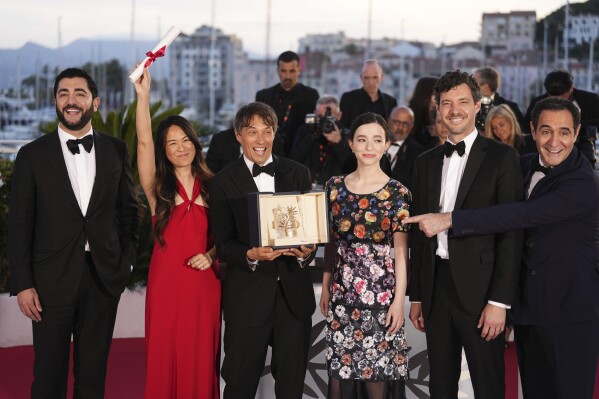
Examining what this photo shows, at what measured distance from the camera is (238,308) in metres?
3.39

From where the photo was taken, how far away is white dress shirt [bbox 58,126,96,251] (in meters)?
3.53

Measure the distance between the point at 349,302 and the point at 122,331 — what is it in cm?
271

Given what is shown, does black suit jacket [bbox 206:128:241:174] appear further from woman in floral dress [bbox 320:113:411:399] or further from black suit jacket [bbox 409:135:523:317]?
black suit jacket [bbox 409:135:523:317]

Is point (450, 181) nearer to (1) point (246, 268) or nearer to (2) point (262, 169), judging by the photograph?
(2) point (262, 169)

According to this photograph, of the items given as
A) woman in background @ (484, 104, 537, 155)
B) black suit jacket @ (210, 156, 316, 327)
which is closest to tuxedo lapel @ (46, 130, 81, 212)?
black suit jacket @ (210, 156, 316, 327)

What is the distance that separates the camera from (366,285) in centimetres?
342

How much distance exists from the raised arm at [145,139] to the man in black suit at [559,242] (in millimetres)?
1245

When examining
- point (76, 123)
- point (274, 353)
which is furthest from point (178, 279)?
point (76, 123)

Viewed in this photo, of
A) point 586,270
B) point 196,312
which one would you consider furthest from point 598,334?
point 196,312

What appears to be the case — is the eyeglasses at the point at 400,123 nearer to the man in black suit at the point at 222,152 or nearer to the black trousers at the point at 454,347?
the man in black suit at the point at 222,152

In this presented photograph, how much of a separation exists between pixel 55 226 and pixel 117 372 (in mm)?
1719

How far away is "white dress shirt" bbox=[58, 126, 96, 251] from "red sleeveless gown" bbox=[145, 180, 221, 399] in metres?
0.37

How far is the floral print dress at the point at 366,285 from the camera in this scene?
342cm

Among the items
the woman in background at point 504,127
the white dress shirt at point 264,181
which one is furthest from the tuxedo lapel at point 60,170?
the woman in background at point 504,127
